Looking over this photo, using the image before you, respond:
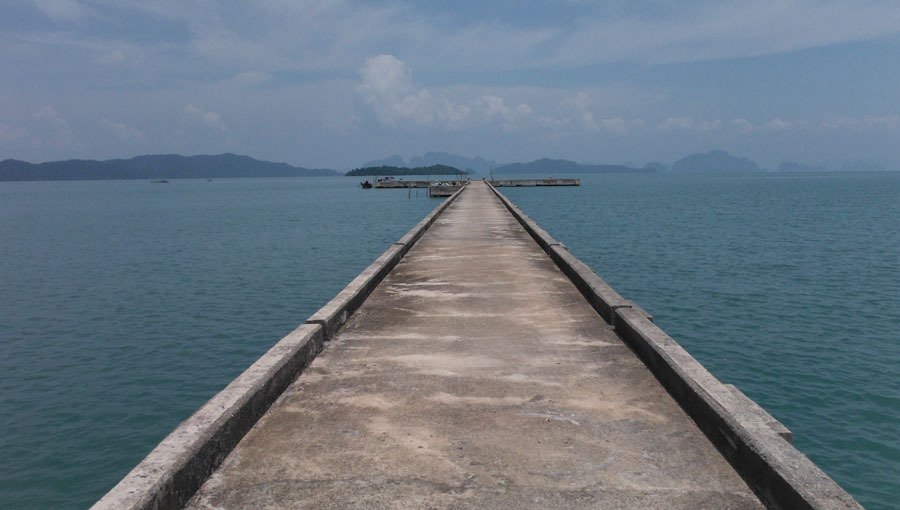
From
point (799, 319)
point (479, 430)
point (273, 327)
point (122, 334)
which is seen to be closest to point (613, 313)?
point (479, 430)

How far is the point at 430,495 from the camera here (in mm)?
3676

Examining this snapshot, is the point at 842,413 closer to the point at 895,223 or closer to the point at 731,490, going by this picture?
the point at 731,490

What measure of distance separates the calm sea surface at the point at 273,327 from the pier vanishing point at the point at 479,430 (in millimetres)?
4477

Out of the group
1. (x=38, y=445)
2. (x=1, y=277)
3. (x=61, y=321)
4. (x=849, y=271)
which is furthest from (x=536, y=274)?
(x=1, y=277)

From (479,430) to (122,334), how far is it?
13.8m

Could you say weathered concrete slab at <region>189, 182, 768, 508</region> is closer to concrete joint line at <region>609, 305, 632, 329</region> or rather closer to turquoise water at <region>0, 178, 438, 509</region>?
concrete joint line at <region>609, 305, 632, 329</region>

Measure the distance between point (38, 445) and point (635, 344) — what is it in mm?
9087

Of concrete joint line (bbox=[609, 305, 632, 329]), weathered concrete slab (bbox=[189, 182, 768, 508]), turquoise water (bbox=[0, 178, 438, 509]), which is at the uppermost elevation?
concrete joint line (bbox=[609, 305, 632, 329])

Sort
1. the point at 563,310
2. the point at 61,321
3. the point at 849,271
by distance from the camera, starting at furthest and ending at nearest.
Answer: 1. the point at 849,271
2. the point at 61,321
3. the point at 563,310

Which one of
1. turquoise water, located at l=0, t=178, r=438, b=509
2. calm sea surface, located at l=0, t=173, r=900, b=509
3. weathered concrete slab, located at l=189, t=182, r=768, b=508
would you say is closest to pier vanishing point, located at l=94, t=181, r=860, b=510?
weathered concrete slab, located at l=189, t=182, r=768, b=508

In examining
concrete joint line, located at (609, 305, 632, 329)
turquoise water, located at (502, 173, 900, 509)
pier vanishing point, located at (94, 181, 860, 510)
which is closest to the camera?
pier vanishing point, located at (94, 181, 860, 510)

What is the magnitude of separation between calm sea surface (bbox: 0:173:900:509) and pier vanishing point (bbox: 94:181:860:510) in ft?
14.7

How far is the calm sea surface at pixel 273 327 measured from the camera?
9.24 m

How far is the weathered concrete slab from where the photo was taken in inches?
146
